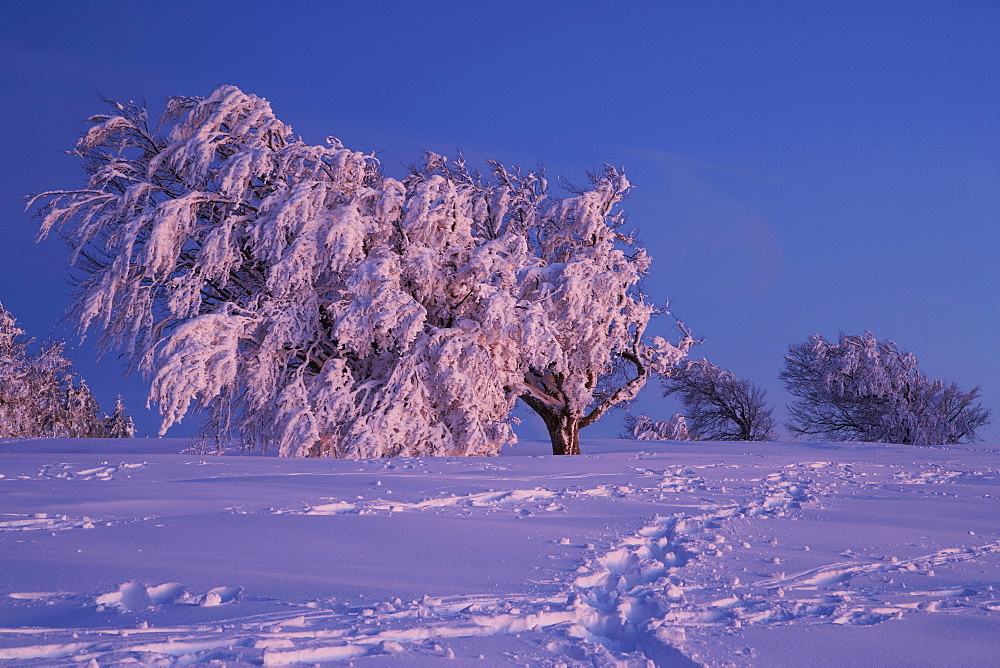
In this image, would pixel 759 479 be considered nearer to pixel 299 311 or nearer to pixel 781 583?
pixel 781 583

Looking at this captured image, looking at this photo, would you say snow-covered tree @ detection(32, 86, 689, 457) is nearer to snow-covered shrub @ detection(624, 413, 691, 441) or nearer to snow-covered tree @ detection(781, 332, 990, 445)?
snow-covered shrub @ detection(624, 413, 691, 441)

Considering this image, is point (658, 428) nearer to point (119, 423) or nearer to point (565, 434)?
point (565, 434)

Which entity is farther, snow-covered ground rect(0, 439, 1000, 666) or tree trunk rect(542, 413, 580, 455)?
tree trunk rect(542, 413, 580, 455)

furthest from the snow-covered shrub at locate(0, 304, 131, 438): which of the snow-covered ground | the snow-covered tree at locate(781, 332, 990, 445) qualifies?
the snow-covered tree at locate(781, 332, 990, 445)

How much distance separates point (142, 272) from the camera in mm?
12062

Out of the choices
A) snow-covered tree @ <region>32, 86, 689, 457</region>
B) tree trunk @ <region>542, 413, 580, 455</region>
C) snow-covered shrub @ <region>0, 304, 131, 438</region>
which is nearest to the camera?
snow-covered tree @ <region>32, 86, 689, 457</region>

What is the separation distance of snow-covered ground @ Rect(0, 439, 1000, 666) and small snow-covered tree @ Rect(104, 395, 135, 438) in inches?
1086

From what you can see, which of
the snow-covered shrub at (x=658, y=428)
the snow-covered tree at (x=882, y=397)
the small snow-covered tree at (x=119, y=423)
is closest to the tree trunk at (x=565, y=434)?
the snow-covered shrub at (x=658, y=428)

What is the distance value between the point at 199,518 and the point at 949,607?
4.34 m

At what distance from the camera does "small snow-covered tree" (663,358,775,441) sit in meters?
25.7

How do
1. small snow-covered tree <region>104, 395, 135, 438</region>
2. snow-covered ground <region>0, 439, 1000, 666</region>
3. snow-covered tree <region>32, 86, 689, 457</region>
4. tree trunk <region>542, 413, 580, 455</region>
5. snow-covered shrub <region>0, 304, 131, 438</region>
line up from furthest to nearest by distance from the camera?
small snow-covered tree <region>104, 395, 135, 438</region> < snow-covered shrub <region>0, 304, 131, 438</region> < tree trunk <region>542, 413, 580, 455</region> < snow-covered tree <region>32, 86, 689, 457</region> < snow-covered ground <region>0, 439, 1000, 666</region>

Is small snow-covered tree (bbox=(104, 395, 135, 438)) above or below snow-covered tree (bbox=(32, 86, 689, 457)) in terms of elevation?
below

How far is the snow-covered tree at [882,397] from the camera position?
2500cm

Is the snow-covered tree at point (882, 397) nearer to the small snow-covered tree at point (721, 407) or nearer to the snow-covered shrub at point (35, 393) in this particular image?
the small snow-covered tree at point (721, 407)
